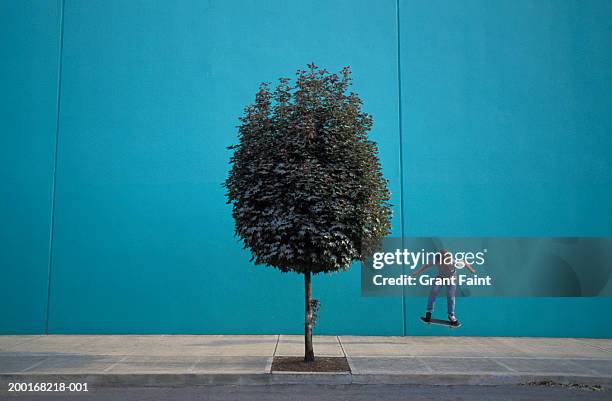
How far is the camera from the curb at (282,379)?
6.97 m

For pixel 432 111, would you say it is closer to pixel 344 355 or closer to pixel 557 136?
pixel 557 136

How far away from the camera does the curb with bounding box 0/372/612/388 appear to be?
22.9ft

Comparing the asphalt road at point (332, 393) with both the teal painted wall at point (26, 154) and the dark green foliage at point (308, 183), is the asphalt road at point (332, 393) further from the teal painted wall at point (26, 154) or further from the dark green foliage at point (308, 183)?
the teal painted wall at point (26, 154)

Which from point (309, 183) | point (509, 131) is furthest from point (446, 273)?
point (309, 183)

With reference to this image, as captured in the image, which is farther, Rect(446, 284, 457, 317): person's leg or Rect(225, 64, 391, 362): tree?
Rect(446, 284, 457, 317): person's leg

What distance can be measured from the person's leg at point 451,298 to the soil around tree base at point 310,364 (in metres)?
3.61

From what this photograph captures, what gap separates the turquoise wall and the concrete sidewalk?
2.25 feet

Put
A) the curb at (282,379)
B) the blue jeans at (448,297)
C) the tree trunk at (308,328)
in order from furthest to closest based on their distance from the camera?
the blue jeans at (448,297), the tree trunk at (308,328), the curb at (282,379)

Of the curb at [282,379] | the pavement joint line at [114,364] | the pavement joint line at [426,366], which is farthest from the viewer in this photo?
the pavement joint line at [426,366]

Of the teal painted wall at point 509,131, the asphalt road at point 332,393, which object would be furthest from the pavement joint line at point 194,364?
the teal painted wall at point 509,131

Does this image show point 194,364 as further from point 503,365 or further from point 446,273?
point 446,273

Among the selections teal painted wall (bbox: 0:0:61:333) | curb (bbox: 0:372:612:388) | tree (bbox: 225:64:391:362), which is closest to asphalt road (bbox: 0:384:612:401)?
curb (bbox: 0:372:612:388)

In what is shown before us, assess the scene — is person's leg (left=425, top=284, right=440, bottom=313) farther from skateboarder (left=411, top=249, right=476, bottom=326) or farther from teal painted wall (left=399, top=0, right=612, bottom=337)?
teal painted wall (left=399, top=0, right=612, bottom=337)

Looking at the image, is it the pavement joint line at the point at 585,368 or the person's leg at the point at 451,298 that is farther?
the person's leg at the point at 451,298
